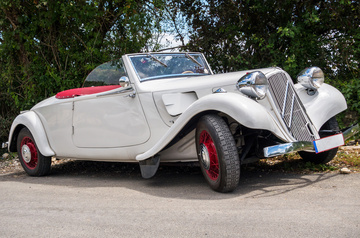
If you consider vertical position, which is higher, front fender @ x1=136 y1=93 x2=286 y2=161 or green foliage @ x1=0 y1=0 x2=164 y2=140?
green foliage @ x1=0 y1=0 x2=164 y2=140

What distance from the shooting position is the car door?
4.23 metres

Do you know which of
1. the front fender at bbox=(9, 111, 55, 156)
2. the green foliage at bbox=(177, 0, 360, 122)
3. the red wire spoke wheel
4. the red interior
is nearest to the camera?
the red wire spoke wheel

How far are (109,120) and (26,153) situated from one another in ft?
5.57

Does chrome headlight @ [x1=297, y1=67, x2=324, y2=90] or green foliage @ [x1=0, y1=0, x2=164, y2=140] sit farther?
green foliage @ [x1=0, y1=0, x2=164, y2=140]

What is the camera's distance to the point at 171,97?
4.05 meters

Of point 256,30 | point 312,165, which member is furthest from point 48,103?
point 256,30

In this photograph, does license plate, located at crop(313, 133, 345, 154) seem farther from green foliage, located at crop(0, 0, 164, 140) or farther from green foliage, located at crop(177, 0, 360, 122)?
green foliage, located at crop(0, 0, 164, 140)

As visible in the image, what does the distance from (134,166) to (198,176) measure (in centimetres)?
142

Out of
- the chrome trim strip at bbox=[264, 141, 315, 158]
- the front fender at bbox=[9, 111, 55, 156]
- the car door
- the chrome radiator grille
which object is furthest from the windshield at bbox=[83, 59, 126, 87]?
the chrome trim strip at bbox=[264, 141, 315, 158]

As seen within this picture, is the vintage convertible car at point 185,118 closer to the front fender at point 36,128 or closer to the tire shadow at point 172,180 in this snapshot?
the front fender at point 36,128

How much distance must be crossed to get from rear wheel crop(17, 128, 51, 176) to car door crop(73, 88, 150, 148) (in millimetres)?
741

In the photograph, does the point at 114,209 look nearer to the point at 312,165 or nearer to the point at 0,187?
the point at 0,187

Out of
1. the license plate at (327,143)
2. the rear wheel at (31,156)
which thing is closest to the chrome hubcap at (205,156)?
the license plate at (327,143)

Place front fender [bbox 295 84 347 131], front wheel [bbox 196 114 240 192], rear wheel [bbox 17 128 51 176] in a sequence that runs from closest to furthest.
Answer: front wheel [bbox 196 114 240 192], front fender [bbox 295 84 347 131], rear wheel [bbox 17 128 51 176]
